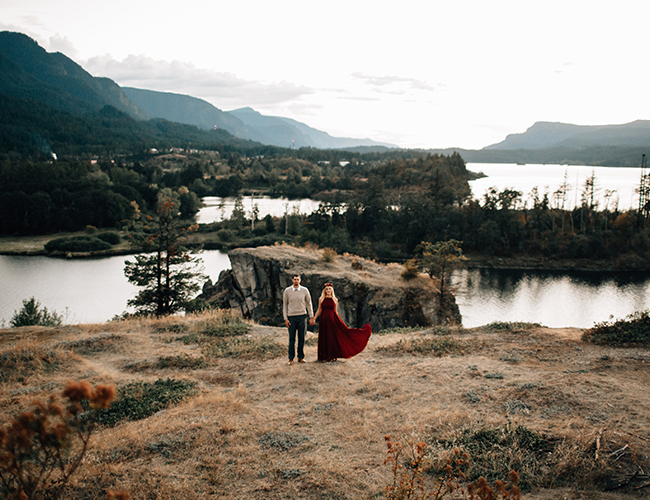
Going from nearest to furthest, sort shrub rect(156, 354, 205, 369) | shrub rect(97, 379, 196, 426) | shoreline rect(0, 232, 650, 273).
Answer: shrub rect(97, 379, 196, 426) → shrub rect(156, 354, 205, 369) → shoreline rect(0, 232, 650, 273)

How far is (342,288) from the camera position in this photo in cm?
2475

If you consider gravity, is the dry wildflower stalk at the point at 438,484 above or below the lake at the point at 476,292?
above

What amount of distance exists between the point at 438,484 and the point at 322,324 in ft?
16.0

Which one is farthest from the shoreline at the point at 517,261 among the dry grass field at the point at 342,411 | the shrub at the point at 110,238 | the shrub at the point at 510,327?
the dry grass field at the point at 342,411

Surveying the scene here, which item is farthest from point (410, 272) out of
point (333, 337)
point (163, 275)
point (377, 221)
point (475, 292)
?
point (377, 221)

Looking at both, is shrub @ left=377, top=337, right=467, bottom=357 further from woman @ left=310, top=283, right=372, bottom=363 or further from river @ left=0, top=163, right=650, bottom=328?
river @ left=0, top=163, right=650, bottom=328

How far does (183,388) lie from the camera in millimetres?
7910

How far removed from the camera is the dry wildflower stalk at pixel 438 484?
10.5ft

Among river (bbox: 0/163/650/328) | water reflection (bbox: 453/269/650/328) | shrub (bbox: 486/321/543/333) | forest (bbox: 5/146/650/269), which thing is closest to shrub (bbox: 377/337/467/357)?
shrub (bbox: 486/321/543/333)

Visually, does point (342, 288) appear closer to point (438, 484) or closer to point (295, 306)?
point (295, 306)

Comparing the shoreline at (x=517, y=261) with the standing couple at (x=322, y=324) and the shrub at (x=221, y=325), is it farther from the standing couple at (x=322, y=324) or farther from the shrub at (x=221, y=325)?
the standing couple at (x=322, y=324)

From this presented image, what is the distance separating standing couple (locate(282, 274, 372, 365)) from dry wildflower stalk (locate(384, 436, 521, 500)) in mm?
3962

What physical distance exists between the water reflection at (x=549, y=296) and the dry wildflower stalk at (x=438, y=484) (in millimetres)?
30838

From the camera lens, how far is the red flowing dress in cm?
909
